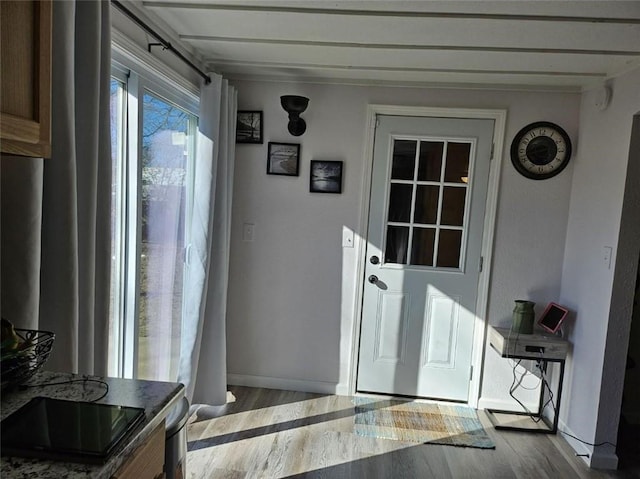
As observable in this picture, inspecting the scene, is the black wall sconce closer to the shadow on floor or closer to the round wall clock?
the round wall clock

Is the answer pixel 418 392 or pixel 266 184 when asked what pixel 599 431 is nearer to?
pixel 418 392

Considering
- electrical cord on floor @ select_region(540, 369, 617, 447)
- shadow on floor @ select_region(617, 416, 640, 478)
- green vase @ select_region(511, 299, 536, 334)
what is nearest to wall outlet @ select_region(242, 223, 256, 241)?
green vase @ select_region(511, 299, 536, 334)

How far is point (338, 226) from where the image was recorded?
124 inches

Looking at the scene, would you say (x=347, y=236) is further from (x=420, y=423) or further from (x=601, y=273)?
(x=601, y=273)

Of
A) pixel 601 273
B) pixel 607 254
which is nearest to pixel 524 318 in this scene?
pixel 601 273

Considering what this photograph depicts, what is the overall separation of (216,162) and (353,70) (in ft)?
3.34

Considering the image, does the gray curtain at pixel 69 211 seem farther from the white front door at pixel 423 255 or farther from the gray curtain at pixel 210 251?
the white front door at pixel 423 255

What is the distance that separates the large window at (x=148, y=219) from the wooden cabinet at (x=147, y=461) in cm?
109

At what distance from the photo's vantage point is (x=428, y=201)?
3084mm

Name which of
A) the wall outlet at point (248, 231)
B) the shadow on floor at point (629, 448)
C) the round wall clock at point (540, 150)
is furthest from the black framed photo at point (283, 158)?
the shadow on floor at point (629, 448)

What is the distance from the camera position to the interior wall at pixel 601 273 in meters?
2.42

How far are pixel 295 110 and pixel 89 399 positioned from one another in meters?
2.29

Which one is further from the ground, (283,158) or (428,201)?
(283,158)

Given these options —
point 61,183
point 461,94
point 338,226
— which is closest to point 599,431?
point 338,226
